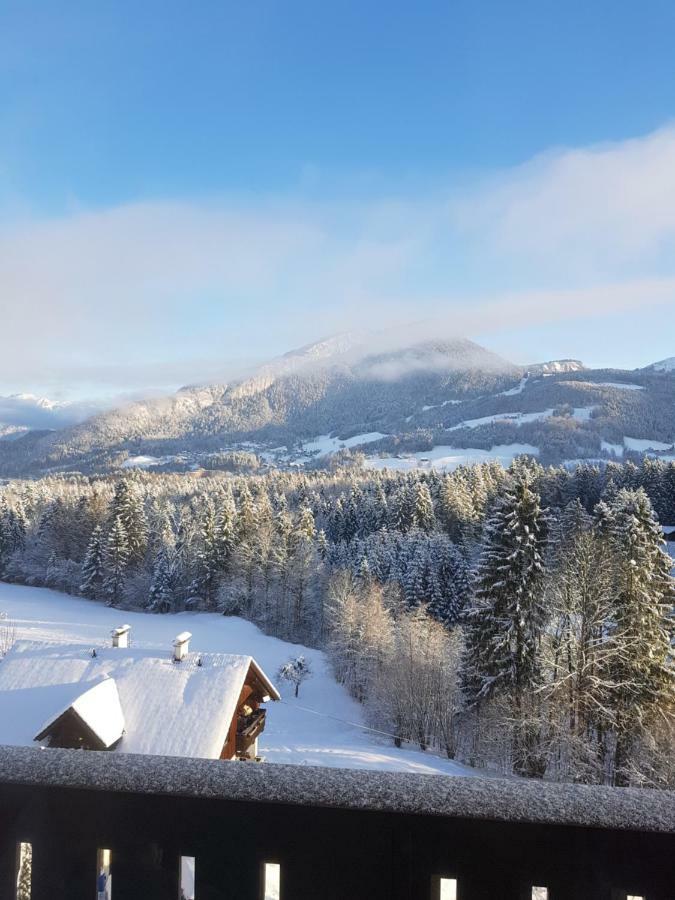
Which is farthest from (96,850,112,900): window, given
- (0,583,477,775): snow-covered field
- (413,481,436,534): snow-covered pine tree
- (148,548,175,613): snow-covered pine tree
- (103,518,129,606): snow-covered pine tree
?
(103,518,129,606): snow-covered pine tree

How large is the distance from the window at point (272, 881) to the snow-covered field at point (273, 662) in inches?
615

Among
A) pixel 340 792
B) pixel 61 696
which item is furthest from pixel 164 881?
pixel 61 696

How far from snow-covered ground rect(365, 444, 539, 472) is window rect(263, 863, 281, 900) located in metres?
162

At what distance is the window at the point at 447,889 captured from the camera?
173 centimetres

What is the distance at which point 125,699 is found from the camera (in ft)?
44.3

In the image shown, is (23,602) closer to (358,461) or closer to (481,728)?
(481,728)

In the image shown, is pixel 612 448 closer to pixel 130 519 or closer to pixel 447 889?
pixel 130 519

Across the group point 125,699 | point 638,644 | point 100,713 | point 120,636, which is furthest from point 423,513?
point 100,713

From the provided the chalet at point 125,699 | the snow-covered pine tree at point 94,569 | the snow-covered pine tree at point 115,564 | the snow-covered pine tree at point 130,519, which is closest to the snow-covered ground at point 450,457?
the snow-covered pine tree at point 130,519

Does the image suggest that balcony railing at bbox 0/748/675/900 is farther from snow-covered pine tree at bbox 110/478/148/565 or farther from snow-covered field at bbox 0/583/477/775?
snow-covered pine tree at bbox 110/478/148/565

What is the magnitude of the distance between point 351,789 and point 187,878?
0.75m

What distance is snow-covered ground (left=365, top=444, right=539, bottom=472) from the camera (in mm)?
168663

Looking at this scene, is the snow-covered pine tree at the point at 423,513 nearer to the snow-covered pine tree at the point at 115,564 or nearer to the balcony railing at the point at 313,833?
the snow-covered pine tree at the point at 115,564

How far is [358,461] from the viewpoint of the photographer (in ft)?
585
